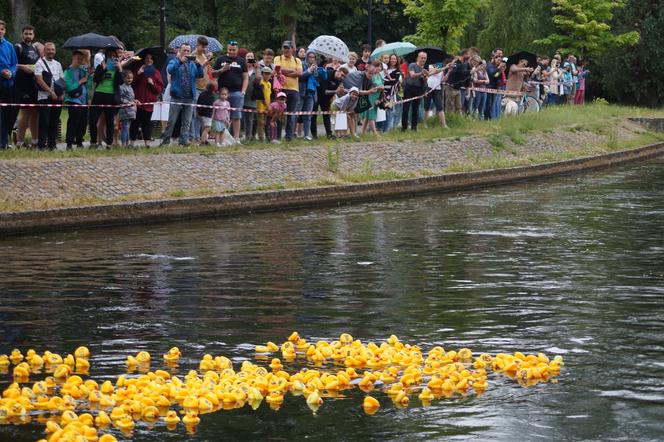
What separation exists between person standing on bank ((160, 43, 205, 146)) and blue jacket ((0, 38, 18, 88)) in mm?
3063

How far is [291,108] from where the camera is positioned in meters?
26.3

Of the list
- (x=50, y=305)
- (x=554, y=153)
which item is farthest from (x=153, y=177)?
(x=554, y=153)

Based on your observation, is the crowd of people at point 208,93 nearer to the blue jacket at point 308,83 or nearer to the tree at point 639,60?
the blue jacket at point 308,83

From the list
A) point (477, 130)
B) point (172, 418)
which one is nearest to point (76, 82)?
point (477, 130)

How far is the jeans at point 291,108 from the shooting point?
85.6 feet

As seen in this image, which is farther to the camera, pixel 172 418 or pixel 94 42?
pixel 94 42

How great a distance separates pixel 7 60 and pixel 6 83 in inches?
15.8

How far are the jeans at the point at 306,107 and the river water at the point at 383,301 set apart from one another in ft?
16.9

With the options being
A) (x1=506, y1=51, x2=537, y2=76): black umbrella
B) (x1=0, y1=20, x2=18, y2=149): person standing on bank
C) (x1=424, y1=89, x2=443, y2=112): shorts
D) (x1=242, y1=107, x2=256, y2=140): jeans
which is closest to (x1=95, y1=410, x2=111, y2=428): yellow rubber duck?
(x1=0, y1=20, x2=18, y2=149): person standing on bank

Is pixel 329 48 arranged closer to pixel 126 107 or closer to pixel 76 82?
pixel 126 107

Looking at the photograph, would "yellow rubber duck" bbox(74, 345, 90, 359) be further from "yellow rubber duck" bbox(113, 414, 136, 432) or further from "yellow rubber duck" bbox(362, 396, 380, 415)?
"yellow rubber duck" bbox(362, 396, 380, 415)

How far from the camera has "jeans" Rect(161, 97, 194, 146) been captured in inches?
942

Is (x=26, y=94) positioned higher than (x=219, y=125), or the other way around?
(x=26, y=94)

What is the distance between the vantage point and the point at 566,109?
1556 inches
